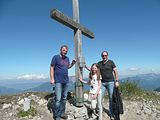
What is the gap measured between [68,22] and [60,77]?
2.05 m

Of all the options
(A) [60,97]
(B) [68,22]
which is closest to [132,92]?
(A) [60,97]

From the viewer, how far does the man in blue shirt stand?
7883 millimetres

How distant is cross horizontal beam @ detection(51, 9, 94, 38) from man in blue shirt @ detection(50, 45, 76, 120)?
0.96 meters

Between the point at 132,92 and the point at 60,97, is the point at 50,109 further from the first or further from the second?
the point at 132,92

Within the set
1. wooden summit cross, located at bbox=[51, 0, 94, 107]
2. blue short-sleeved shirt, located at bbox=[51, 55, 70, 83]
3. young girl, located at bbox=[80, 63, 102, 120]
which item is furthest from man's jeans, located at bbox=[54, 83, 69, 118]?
young girl, located at bbox=[80, 63, 102, 120]

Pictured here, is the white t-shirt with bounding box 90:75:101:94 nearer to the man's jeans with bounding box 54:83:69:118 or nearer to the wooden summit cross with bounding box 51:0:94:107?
the wooden summit cross with bounding box 51:0:94:107

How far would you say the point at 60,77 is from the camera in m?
7.96

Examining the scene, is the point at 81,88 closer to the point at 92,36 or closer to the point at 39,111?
the point at 39,111

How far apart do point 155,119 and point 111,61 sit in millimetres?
3047

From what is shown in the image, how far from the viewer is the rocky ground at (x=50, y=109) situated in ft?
28.9

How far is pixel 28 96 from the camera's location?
10.3 meters

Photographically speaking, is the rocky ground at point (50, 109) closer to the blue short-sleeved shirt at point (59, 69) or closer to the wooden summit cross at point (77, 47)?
the wooden summit cross at point (77, 47)

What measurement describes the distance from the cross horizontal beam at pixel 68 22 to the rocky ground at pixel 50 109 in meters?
2.91

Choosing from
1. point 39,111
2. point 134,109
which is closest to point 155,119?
point 134,109
